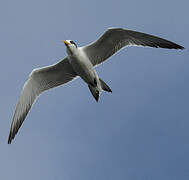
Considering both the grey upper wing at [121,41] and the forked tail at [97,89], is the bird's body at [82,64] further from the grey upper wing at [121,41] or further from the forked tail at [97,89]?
the grey upper wing at [121,41]

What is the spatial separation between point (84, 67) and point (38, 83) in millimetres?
2585

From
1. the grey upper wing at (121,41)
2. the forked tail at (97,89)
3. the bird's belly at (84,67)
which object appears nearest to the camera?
the bird's belly at (84,67)

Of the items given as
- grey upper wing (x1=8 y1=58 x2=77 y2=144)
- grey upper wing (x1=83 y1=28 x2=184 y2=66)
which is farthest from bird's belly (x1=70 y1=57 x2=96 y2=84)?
grey upper wing (x1=8 y1=58 x2=77 y2=144)

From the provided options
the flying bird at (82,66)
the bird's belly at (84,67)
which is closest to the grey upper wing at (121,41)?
the flying bird at (82,66)

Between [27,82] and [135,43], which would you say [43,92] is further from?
[135,43]

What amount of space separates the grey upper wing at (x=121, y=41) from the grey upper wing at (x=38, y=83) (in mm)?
1316

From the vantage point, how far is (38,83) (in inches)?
669

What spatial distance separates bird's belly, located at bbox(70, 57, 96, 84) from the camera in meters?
15.4

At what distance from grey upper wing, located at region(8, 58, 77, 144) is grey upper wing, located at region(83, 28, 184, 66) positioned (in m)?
1.32

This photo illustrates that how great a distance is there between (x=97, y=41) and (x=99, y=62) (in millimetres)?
1068

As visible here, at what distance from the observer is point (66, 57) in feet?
52.3

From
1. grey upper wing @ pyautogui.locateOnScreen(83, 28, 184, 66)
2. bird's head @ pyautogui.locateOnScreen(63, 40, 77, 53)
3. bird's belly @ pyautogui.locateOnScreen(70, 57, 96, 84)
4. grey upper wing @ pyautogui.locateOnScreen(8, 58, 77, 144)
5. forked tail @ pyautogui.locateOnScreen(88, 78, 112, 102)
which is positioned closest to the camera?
bird's head @ pyautogui.locateOnScreen(63, 40, 77, 53)

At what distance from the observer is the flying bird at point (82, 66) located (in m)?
15.4

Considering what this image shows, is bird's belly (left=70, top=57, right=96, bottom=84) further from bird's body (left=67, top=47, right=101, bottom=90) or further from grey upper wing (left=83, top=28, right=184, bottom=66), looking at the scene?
grey upper wing (left=83, top=28, right=184, bottom=66)
